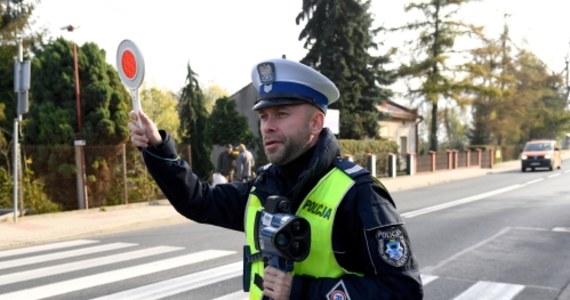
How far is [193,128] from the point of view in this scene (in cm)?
2598

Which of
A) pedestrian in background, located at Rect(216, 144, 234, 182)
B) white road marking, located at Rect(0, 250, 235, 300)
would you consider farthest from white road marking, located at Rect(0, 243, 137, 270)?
pedestrian in background, located at Rect(216, 144, 234, 182)

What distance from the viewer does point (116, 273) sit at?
679 cm

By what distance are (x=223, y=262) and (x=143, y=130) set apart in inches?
217

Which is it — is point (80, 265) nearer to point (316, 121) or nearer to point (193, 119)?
point (316, 121)

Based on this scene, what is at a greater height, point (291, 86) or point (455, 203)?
point (291, 86)

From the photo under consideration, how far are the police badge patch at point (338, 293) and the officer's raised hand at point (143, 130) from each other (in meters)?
0.96

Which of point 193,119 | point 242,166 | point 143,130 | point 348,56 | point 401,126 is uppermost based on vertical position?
point 348,56

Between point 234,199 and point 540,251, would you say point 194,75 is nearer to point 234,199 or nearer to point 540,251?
point 540,251

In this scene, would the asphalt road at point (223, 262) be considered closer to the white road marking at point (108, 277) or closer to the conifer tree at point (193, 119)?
the white road marking at point (108, 277)

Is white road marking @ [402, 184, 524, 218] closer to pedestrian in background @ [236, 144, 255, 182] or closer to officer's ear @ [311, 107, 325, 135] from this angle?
pedestrian in background @ [236, 144, 255, 182]

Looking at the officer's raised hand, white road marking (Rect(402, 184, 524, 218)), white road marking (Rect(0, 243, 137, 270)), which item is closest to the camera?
the officer's raised hand

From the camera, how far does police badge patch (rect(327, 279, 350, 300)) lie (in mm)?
1760

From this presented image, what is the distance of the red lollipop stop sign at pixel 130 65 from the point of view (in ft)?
7.48

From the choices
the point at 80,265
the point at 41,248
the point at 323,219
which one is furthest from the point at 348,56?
the point at 323,219
